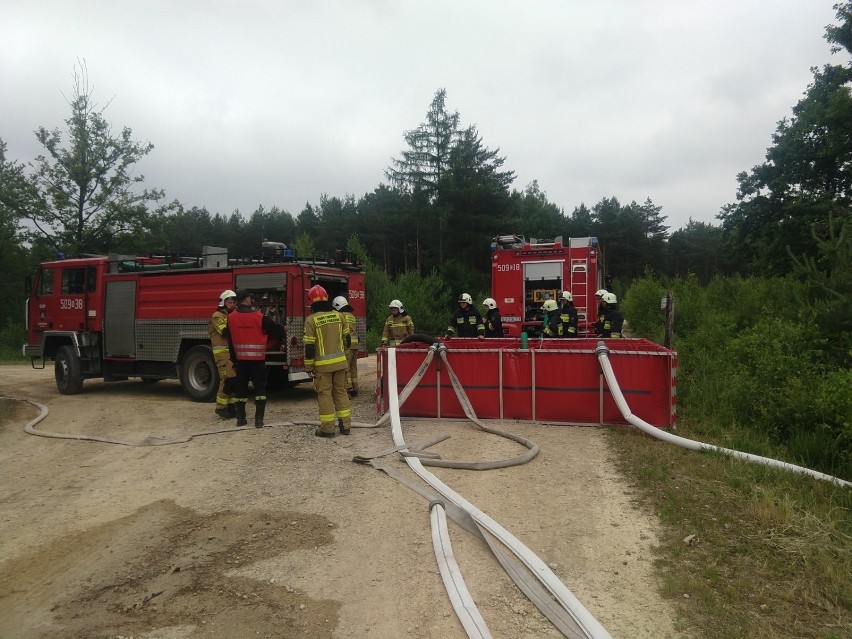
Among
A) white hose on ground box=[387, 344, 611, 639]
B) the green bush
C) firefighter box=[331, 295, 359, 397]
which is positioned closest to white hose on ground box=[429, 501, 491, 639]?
white hose on ground box=[387, 344, 611, 639]

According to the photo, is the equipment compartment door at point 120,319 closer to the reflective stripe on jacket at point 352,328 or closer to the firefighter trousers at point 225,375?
the firefighter trousers at point 225,375

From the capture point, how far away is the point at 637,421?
A: 6.64m

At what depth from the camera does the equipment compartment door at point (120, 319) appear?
435 inches

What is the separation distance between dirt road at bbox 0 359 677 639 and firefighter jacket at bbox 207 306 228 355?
5.42 feet

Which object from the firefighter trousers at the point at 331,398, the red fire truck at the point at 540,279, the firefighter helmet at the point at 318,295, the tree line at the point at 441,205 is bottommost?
the firefighter trousers at the point at 331,398

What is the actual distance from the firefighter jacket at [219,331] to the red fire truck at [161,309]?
3.07 feet

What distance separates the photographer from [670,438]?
6.22 m

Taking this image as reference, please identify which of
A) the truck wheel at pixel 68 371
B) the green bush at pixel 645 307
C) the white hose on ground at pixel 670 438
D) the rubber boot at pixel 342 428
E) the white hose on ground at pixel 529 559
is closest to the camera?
the white hose on ground at pixel 529 559

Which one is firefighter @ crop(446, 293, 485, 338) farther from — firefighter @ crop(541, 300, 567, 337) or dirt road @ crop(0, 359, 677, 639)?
dirt road @ crop(0, 359, 677, 639)

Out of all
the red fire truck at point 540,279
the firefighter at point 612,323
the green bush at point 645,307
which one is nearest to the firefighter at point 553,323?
the firefighter at point 612,323

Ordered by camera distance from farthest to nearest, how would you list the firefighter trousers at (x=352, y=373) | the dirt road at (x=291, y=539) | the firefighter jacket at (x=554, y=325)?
the firefighter trousers at (x=352, y=373), the firefighter jacket at (x=554, y=325), the dirt road at (x=291, y=539)

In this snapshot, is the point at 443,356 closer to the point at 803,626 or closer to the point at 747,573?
the point at 747,573

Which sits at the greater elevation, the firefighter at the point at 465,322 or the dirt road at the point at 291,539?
the firefighter at the point at 465,322

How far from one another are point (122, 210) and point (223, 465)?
2394 centimetres
